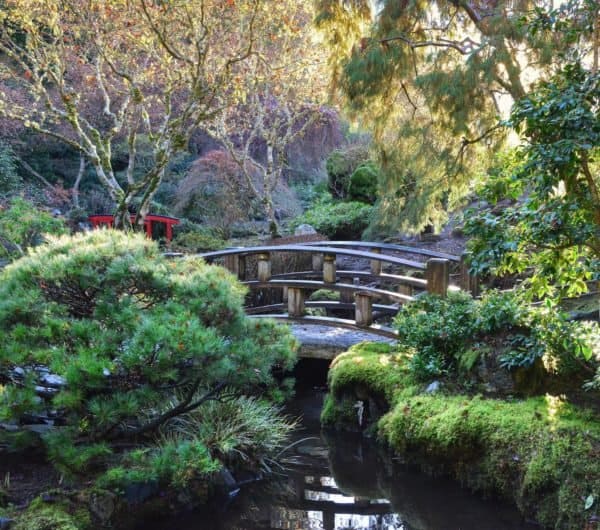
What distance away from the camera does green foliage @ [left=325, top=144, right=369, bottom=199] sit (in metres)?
14.9

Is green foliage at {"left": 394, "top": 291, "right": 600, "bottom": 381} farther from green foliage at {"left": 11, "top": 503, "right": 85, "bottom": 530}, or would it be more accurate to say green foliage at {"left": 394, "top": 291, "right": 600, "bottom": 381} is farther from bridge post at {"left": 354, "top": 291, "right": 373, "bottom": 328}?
green foliage at {"left": 11, "top": 503, "right": 85, "bottom": 530}

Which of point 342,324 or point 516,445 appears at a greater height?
point 342,324

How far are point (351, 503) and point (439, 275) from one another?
2312 mm

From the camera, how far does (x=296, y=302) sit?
755 cm

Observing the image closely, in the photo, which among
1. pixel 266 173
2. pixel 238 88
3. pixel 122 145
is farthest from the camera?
pixel 122 145

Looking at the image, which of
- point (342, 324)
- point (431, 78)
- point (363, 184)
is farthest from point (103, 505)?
point (363, 184)

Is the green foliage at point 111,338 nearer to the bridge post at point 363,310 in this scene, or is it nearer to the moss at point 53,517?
the moss at point 53,517

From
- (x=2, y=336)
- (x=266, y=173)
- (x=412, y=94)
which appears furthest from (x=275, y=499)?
(x=266, y=173)

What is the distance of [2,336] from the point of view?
3.89 m

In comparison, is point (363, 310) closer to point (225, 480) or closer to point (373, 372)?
point (373, 372)

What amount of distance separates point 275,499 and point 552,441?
6.43 ft

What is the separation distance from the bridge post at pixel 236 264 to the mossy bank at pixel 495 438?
7.40 ft

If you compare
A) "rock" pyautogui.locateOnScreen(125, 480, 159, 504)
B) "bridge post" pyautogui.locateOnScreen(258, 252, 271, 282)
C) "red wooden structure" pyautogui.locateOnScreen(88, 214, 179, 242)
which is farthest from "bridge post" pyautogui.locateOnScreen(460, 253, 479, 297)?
"red wooden structure" pyautogui.locateOnScreen(88, 214, 179, 242)

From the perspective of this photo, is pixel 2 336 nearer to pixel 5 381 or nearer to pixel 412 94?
pixel 5 381
